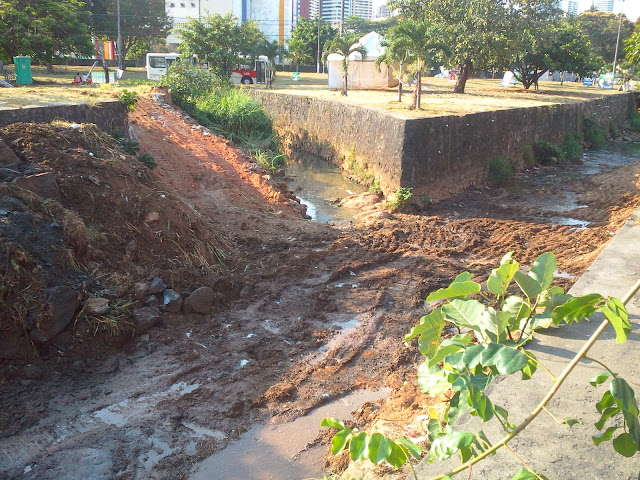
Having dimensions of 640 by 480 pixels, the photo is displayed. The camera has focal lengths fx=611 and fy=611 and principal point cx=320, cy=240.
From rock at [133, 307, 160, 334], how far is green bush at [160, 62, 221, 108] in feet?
41.2

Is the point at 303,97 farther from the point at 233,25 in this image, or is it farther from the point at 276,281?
the point at 276,281

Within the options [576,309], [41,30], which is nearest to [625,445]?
[576,309]

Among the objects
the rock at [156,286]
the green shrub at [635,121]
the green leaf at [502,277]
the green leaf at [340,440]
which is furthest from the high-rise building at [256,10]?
the green leaf at [340,440]

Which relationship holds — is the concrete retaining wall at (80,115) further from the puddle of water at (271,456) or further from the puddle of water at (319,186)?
the puddle of water at (271,456)

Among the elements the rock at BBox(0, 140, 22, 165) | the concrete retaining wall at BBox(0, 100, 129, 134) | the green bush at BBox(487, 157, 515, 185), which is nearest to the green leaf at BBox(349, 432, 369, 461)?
the rock at BBox(0, 140, 22, 165)

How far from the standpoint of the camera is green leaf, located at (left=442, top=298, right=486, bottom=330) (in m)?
2.07

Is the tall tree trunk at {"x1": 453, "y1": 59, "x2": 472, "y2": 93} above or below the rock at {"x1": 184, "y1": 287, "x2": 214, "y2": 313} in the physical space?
above

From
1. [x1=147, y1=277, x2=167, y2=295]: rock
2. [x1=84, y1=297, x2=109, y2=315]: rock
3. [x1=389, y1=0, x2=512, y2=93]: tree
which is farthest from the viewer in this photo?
[x1=389, y1=0, x2=512, y2=93]: tree

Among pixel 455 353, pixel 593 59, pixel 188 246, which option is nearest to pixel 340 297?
pixel 188 246

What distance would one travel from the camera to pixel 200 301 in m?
7.03

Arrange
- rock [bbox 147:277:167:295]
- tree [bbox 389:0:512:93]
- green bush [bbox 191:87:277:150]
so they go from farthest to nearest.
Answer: tree [bbox 389:0:512:93]
green bush [bbox 191:87:277:150]
rock [bbox 147:277:167:295]

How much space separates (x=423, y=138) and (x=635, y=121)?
66.7ft

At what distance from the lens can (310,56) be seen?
49.1 m

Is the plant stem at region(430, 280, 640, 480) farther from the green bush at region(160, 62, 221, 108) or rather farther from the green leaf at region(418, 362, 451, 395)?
the green bush at region(160, 62, 221, 108)
